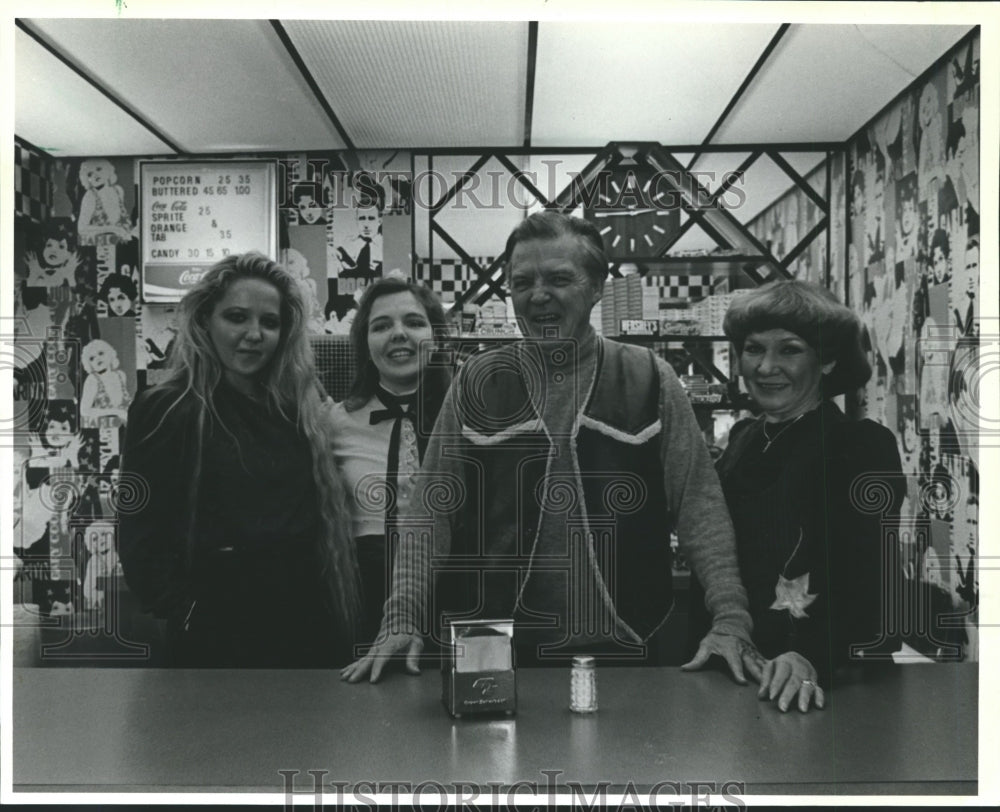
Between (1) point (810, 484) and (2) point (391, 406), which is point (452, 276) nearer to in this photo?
(2) point (391, 406)

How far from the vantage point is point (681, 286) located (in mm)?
2625

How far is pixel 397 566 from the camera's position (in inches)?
103

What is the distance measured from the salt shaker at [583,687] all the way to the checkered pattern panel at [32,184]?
1.90m

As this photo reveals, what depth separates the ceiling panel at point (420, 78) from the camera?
250 centimetres

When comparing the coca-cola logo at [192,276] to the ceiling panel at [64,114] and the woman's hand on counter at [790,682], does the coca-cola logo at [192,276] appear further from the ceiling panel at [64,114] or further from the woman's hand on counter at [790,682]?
the woman's hand on counter at [790,682]

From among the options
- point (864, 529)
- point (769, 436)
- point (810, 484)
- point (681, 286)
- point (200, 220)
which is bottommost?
point (864, 529)

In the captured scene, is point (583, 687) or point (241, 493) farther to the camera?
point (241, 493)

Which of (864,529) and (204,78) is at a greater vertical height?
(204,78)

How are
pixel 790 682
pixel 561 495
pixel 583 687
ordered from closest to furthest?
pixel 583 687 → pixel 790 682 → pixel 561 495

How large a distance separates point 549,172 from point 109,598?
171cm

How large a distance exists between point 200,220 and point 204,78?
1.27 feet

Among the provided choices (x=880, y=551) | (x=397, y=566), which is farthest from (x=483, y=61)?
(x=880, y=551)

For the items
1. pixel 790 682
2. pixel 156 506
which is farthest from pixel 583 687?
pixel 156 506

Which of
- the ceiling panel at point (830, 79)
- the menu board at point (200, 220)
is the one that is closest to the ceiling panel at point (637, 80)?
the ceiling panel at point (830, 79)
